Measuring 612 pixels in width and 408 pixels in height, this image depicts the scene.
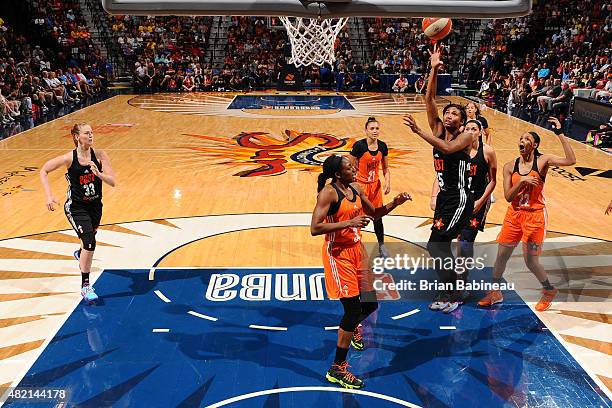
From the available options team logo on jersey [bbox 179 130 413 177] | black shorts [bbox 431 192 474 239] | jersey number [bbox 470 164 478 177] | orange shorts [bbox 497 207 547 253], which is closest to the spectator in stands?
team logo on jersey [bbox 179 130 413 177]

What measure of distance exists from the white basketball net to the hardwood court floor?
218 centimetres

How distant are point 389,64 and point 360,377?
24.4 m

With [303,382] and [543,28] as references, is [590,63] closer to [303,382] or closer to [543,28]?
[543,28]

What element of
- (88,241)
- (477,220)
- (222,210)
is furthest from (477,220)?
(222,210)

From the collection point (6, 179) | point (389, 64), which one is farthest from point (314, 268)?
point (389, 64)

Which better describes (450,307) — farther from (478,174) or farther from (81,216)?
(81,216)

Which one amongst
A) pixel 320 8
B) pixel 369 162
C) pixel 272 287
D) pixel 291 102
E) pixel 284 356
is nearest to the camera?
pixel 320 8

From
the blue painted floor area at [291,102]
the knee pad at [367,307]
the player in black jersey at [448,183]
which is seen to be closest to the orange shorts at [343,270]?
the knee pad at [367,307]

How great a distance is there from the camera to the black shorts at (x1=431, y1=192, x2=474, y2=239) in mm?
5848

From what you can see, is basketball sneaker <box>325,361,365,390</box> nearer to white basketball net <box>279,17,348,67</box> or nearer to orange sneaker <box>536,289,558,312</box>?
orange sneaker <box>536,289,558,312</box>

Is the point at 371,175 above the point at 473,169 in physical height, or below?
below

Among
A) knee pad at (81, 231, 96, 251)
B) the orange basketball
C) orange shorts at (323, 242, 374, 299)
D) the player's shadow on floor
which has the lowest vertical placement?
the player's shadow on floor

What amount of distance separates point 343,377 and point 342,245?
0.99 m

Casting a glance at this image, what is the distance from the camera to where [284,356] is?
5.14 metres
